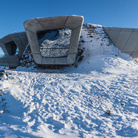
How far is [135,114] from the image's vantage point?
2.56 metres

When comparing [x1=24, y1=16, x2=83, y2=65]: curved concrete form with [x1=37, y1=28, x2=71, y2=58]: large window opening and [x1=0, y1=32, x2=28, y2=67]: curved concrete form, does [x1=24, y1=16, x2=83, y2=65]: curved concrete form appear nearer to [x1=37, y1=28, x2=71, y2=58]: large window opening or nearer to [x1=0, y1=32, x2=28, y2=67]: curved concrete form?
[x1=37, y1=28, x2=71, y2=58]: large window opening

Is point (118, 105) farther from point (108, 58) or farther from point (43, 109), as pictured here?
point (108, 58)

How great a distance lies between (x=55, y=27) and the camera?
27.2ft

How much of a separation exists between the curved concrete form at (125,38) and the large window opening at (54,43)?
5.95m

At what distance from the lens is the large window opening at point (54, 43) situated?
924cm

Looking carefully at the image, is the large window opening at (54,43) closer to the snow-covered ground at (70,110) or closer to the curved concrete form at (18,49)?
the curved concrete form at (18,49)

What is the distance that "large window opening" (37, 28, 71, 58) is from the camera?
9.24 meters

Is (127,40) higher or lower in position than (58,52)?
higher

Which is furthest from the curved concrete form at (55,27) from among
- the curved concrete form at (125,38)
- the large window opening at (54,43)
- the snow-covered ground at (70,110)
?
the curved concrete form at (125,38)

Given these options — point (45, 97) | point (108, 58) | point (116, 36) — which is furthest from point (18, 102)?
point (116, 36)

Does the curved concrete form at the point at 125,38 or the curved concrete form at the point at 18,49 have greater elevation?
the curved concrete form at the point at 125,38

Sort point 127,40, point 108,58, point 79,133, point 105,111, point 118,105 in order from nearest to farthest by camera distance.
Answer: point 79,133 < point 105,111 < point 118,105 < point 108,58 < point 127,40

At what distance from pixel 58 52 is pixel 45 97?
21.3ft

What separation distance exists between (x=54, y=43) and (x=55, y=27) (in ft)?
7.27
